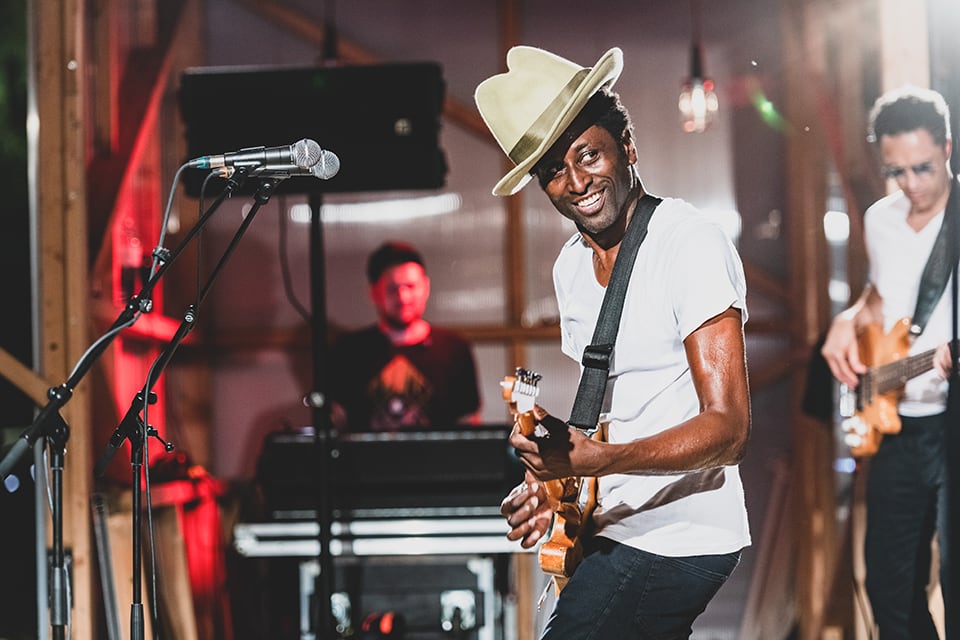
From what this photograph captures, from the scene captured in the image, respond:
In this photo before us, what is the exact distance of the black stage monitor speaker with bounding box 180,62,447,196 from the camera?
175 inches

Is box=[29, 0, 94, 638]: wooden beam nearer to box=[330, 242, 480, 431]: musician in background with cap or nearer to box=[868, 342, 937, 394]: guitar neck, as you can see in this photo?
box=[330, 242, 480, 431]: musician in background with cap

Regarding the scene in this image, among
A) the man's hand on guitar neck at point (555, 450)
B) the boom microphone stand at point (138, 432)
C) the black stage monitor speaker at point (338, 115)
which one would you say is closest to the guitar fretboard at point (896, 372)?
the black stage monitor speaker at point (338, 115)

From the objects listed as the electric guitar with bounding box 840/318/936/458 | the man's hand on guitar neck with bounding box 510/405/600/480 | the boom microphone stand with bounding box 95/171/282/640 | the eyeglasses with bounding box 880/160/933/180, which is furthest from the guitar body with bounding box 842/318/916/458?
the boom microphone stand with bounding box 95/171/282/640

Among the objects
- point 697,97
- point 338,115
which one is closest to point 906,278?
point 697,97

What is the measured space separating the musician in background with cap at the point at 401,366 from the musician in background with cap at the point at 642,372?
2969 mm

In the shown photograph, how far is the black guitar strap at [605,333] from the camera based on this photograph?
8.22ft

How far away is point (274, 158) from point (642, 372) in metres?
0.98

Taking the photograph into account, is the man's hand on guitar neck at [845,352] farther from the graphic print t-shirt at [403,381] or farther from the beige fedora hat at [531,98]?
the beige fedora hat at [531,98]

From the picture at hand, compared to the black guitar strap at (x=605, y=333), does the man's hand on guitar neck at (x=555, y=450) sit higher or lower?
lower

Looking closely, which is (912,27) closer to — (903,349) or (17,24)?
(903,349)

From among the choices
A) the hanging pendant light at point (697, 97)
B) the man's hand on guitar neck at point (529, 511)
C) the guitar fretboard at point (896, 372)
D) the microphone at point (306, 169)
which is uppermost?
the hanging pendant light at point (697, 97)

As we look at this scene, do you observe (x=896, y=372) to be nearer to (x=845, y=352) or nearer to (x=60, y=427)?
(x=845, y=352)

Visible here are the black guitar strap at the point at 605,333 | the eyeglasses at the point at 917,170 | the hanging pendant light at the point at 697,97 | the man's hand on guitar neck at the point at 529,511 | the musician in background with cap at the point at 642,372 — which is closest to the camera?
the musician in background with cap at the point at 642,372

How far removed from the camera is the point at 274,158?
269 cm
